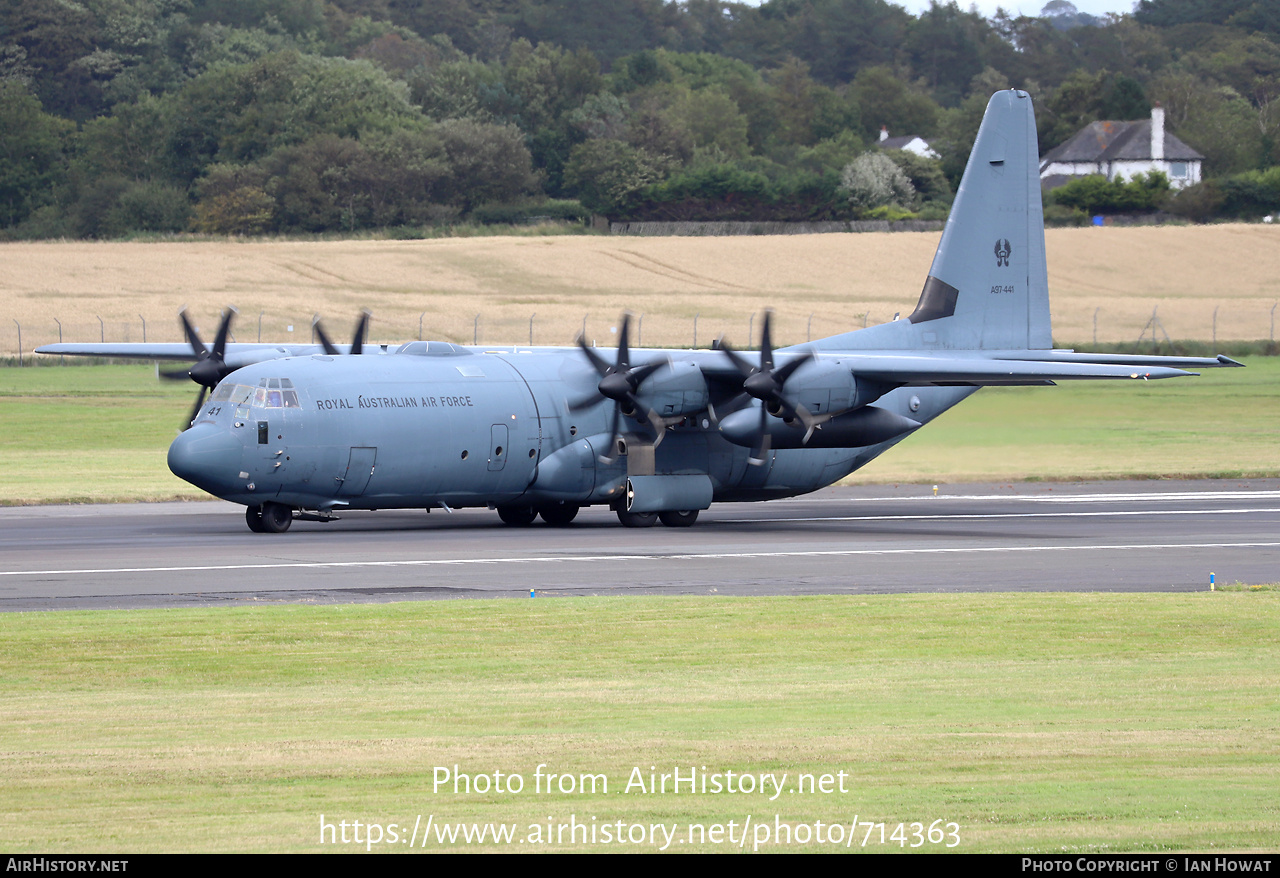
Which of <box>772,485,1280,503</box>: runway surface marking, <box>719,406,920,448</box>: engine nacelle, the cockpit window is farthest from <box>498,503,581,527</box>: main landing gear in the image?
<box>772,485,1280,503</box>: runway surface marking

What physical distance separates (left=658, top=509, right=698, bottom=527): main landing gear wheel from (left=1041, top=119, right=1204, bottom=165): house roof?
11360cm

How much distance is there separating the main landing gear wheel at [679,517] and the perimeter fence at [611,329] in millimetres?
39163

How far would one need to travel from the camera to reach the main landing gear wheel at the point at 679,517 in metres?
32.1

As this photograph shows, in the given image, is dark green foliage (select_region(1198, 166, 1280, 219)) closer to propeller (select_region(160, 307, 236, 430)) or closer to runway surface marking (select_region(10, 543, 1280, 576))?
runway surface marking (select_region(10, 543, 1280, 576))

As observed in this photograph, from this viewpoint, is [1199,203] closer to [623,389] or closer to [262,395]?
[623,389]

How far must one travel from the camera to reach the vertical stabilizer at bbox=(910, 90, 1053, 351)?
36.2 meters

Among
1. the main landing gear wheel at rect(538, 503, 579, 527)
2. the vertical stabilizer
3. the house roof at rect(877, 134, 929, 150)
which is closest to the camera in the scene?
the main landing gear wheel at rect(538, 503, 579, 527)

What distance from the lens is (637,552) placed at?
87.2ft

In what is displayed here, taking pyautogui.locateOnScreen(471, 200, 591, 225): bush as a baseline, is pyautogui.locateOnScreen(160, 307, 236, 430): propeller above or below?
below

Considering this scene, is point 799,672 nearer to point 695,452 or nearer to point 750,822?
point 750,822

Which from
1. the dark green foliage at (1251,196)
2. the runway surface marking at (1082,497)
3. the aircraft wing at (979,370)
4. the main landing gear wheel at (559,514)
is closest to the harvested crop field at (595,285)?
the dark green foliage at (1251,196)

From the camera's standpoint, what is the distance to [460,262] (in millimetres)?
95125

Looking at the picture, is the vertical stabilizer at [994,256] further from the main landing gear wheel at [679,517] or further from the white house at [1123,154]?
the white house at [1123,154]
